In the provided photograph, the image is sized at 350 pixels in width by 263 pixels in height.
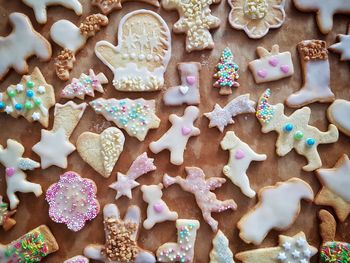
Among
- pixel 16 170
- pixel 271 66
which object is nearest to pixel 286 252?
pixel 271 66

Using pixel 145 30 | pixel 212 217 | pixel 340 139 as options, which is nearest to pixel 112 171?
pixel 212 217

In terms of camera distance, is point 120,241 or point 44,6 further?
point 44,6

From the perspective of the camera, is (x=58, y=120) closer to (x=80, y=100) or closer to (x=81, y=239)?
(x=80, y=100)

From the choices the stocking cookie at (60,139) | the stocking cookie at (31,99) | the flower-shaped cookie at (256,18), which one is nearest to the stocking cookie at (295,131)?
the flower-shaped cookie at (256,18)

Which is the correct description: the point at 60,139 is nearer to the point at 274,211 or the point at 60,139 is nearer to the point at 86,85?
the point at 86,85

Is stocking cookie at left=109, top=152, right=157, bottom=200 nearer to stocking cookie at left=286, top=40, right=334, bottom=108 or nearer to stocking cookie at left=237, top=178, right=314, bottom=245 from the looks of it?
stocking cookie at left=237, top=178, right=314, bottom=245

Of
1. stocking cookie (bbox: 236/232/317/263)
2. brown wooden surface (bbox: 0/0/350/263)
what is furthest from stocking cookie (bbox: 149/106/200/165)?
stocking cookie (bbox: 236/232/317/263)
